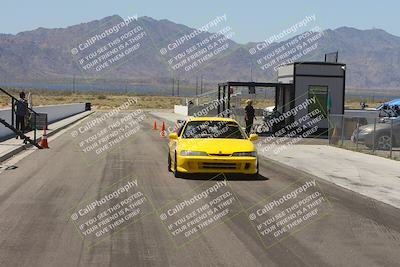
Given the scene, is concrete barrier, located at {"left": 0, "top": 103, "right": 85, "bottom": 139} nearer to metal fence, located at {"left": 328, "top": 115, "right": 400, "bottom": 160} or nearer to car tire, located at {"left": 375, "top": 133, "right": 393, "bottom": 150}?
metal fence, located at {"left": 328, "top": 115, "right": 400, "bottom": 160}

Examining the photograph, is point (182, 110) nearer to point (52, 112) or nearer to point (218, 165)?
point (52, 112)

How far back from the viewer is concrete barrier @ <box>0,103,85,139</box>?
85.4 feet

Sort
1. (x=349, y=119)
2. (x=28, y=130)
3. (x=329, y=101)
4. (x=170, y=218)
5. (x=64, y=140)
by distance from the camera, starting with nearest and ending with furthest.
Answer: (x=170, y=218), (x=349, y=119), (x=64, y=140), (x=28, y=130), (x=329, y=101)

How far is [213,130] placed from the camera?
15.5 m

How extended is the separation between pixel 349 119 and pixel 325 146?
1.54 m

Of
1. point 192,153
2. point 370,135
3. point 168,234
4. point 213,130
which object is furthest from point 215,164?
point 370,135

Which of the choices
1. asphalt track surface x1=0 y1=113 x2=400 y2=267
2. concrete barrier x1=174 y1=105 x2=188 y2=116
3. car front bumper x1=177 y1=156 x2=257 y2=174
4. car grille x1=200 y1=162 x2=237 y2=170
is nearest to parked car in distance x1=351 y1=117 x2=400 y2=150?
asphalt track surface x1=0 y1=113 x2=400 y2=267

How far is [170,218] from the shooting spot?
954cm

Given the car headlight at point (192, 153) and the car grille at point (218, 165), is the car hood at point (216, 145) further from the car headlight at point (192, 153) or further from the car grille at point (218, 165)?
the car grille at point (218, 165)

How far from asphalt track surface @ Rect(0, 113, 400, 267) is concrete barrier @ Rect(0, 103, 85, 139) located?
12.1 meters

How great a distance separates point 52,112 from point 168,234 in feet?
121

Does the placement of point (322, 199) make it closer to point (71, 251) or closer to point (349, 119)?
point (71, 251)

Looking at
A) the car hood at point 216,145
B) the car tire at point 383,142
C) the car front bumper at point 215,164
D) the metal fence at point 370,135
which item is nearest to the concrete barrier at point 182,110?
the metal fence at point 370,135

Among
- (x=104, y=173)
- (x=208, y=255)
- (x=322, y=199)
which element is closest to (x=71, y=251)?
(x=208, y=255)
